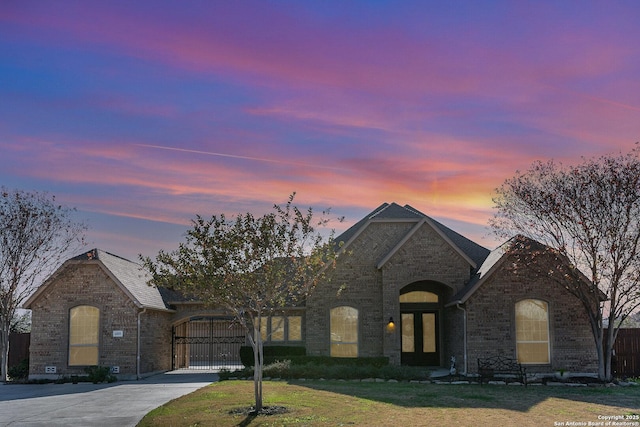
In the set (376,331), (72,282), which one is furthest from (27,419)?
(376,331)

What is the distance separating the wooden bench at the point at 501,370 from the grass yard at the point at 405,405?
946mm

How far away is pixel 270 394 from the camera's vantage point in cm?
1973

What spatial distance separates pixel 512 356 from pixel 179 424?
15723 mm

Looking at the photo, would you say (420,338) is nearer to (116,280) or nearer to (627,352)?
(627,352)

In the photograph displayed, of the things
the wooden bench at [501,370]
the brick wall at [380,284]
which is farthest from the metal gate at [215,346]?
the wooden bench at [501,370]

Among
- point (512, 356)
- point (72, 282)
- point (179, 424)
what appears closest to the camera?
point (179, 424)

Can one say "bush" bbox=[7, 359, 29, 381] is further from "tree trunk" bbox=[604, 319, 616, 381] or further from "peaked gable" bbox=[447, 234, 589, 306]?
"tree trunk" bbox=[604, 319, 616, 381]

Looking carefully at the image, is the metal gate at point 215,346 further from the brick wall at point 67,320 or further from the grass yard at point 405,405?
the grass yard at point 405,405

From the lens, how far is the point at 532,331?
26.8m

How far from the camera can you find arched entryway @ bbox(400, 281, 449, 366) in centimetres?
3080

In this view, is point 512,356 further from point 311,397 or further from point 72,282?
point 72,282

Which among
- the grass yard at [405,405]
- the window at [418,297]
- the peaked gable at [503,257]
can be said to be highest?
the peaked gable at [503,257]

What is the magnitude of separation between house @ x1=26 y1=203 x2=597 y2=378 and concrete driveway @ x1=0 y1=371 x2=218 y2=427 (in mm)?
2354

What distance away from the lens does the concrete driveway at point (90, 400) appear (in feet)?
53.4
